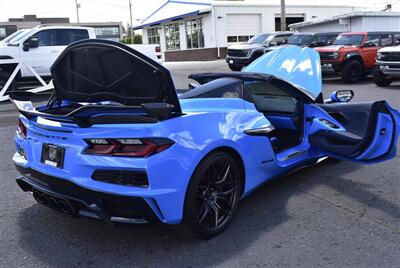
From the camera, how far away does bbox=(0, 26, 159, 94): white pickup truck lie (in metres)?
13.1

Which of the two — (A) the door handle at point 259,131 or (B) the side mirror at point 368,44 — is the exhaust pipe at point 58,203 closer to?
(A) the door handle at point 259,131

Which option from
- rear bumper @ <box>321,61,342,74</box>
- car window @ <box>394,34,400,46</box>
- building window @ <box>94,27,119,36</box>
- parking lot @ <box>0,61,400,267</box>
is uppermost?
building window @ <box>94,27,119,36</box>

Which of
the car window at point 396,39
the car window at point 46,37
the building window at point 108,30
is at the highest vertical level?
the building window at point 108,30

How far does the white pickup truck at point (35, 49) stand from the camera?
13.1m

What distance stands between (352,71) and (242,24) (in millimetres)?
19760

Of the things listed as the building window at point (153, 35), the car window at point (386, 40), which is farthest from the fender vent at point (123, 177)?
Answer: the building window at point (153, 35)

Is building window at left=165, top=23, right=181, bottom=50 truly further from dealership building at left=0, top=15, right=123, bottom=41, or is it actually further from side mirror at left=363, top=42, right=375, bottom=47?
dealership building at left=0, top=15, right=123, bottom=41

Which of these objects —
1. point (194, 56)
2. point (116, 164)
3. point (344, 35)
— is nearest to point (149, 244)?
point (116, 164)

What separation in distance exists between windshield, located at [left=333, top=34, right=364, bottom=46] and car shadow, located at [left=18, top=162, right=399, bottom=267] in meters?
12.6

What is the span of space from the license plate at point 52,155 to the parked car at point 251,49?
16259 mm

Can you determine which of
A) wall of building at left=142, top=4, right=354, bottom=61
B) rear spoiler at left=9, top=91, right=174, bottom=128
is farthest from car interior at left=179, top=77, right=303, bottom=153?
wall of building at left=142, top=4, right=354, bottom=61

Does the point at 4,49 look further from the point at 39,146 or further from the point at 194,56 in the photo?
the point at 194,56

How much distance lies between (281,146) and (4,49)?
429 inches

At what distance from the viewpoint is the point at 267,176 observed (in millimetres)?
4371
